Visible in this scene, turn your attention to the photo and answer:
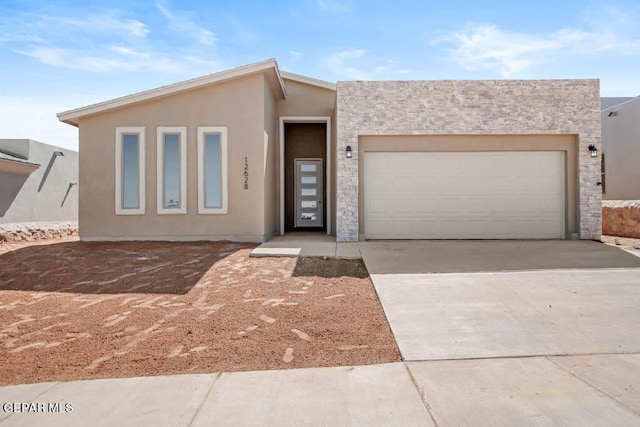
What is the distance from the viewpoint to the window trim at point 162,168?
10.2 meters

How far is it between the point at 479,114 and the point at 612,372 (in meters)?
7.93

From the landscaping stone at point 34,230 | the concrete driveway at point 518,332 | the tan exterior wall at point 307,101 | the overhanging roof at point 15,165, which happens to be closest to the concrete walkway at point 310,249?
the concrete driveway at point 518,332

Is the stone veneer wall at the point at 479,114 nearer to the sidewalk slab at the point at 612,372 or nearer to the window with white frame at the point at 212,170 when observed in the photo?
the window with white frame at the point at 212,170

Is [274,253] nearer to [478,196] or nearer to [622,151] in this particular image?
[478,196]

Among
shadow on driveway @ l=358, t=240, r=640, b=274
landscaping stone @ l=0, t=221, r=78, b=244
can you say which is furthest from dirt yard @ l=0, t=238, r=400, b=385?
landscaping stone @ l=0, t=221, r=78, b=244

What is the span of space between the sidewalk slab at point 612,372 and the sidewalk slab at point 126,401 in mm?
3084

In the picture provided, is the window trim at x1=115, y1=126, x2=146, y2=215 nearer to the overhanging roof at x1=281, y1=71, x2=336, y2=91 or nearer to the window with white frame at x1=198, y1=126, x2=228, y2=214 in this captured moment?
the window with white frame at x1=198, y1=126, x2=228, y2=214

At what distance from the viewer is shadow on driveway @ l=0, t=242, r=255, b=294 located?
21.2 feet

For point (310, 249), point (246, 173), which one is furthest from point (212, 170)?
point (310, 249)

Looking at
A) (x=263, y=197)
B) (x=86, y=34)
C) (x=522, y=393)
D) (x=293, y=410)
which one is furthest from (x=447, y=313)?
(x=86, y=34)

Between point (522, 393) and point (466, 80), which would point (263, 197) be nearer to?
point (466, 80)

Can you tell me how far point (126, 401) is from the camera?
3.01 meters

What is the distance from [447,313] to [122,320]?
4.09 metres

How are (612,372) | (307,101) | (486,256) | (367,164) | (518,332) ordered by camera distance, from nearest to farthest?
(612,372) → (518,332) → (486,256) → (367,164) → (307,101)
